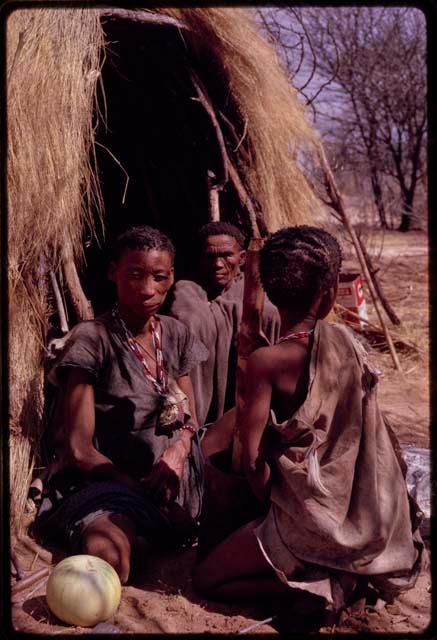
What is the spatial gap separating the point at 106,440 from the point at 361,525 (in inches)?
40.4

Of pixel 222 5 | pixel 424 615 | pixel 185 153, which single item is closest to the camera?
pixel 424 615


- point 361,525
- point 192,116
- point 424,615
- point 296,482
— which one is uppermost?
point 192,116

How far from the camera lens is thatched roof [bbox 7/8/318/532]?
2.98 m

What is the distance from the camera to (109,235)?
5281mm

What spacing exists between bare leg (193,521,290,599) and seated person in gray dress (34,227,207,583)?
0.30 m

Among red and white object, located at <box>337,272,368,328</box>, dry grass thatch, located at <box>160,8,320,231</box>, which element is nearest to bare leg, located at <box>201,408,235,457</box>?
dry grass thatch, located at <box>160,8,320,231</box>

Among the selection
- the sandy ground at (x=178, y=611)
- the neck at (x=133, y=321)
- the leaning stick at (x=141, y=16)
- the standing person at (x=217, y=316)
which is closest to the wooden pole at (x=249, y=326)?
the sandy ground at (x=178, y=611)

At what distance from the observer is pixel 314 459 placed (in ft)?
6.79

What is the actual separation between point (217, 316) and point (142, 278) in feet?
3.34

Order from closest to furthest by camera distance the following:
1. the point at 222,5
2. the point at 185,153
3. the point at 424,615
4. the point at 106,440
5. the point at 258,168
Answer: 1. the point at 424,615
2. the point at 106,440
3. the point at 222,5
4. the point at 258,168
5. the point at 185,153

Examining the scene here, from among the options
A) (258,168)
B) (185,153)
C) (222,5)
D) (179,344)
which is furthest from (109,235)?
(179,344)

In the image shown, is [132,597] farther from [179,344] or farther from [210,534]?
[179,344]

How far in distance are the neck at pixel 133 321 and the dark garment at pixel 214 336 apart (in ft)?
2.47

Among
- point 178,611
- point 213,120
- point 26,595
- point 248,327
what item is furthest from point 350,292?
point 26,595
